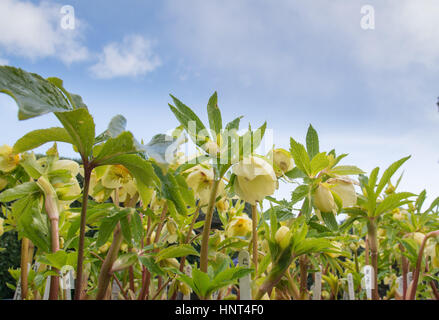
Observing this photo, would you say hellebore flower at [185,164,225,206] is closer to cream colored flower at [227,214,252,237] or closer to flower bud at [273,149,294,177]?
flower bud at [273,149,294,177]

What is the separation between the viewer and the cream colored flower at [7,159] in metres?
0.47

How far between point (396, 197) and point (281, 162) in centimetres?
24

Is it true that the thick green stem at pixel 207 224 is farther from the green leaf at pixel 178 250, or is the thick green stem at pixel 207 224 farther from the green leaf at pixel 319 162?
the green leaf at pixel 319 162

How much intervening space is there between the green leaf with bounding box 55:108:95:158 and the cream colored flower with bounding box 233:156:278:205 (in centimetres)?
16

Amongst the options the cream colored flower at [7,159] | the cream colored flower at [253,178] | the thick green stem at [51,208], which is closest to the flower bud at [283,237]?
the cream colored flower at [253,178]

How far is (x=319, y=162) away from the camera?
440 mm

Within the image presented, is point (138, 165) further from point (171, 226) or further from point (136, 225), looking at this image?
point (171, 226)

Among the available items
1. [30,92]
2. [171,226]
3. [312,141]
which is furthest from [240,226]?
[30,92]

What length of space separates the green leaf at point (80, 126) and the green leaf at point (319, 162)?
273mm

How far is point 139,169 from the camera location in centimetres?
33

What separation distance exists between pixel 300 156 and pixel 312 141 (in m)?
0.05
